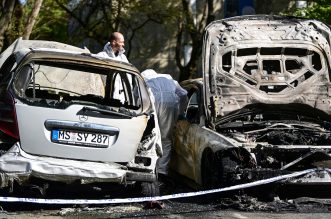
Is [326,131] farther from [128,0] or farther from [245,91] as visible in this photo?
[128,0]

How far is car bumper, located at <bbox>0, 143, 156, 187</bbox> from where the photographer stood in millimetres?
6582

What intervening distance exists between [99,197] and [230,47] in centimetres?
275

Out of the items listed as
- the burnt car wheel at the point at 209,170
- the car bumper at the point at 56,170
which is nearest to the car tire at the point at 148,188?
the car bumper at the point at 56,170

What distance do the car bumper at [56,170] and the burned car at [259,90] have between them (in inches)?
57.2

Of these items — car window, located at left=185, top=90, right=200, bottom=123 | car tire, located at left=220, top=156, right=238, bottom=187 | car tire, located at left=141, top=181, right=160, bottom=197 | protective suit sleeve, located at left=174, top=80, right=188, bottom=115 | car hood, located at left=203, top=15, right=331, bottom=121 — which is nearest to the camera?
car tire, located at left=141, top=181, right=160, bottom=197

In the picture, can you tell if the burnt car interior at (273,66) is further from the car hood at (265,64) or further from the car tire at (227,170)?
the car tire at (227,170)

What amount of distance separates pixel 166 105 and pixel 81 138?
2808 millimetres

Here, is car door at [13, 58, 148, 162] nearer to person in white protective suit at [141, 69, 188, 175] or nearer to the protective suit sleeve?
person in white protective suit at [141, 69, 188, 175]

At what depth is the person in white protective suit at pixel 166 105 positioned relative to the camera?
939cm

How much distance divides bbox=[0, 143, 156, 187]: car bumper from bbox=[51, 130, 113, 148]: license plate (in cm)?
20

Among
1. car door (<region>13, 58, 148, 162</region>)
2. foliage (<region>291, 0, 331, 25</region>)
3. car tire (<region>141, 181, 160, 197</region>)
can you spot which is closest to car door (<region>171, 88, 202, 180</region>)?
car tire (<region>141, 181, 160, 197</region>)

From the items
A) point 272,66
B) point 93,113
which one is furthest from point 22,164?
point 272,66

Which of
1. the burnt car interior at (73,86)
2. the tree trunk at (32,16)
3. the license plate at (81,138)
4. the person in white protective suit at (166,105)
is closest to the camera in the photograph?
the license plate at (81,138)

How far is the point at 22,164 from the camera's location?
21.6ft
